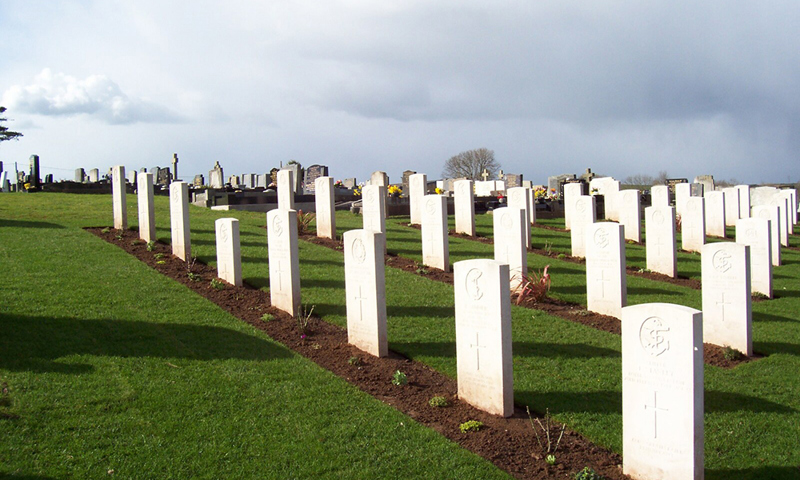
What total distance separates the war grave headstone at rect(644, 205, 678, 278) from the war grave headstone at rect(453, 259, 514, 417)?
30.3 feet

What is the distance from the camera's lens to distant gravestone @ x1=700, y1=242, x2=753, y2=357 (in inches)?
359

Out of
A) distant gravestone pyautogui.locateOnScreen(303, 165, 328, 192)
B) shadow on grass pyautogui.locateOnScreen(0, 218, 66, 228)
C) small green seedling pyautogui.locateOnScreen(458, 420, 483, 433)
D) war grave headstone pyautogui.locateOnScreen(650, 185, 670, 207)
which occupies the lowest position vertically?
small green seedling pyautogui.locateOnScreen(458, 420, 483, 433)

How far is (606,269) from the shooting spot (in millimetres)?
10797

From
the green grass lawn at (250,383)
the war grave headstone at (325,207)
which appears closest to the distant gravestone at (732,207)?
the green grass lawn at (250,383)

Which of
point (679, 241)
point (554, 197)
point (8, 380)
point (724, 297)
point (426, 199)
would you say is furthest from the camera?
point (554, 197)

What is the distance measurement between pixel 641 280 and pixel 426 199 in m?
4.91

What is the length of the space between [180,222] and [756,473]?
1152cm

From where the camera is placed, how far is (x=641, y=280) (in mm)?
13695

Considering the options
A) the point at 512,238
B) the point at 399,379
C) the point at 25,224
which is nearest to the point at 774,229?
the point at 512,238

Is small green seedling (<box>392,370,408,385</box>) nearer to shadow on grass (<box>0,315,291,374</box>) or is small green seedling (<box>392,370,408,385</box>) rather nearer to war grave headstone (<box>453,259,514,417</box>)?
war grave headstone (<box>453,259,514,417</box>)

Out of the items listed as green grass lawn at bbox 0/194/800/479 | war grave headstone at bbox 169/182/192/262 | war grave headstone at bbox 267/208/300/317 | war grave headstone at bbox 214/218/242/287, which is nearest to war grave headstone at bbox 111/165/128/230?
war grave headstone at bbox 169/182/192/262

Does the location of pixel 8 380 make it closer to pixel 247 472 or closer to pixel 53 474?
pixel 53 474

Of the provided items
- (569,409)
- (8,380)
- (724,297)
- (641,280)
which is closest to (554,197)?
(641,280)

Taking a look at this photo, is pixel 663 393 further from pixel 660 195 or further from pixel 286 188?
pixel 660 195
